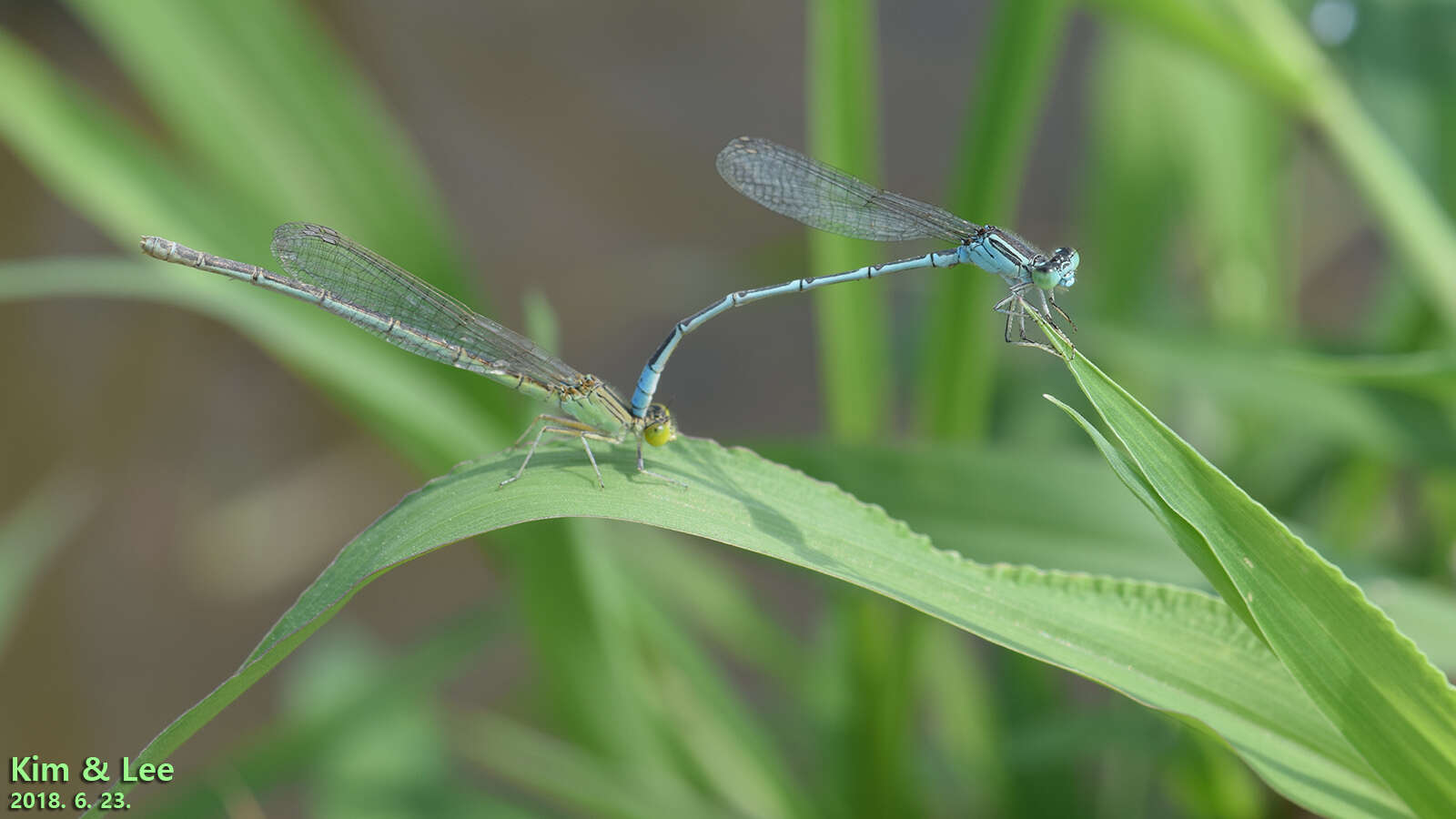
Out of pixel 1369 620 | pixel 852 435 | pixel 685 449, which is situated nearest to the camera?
pixel 1369 620

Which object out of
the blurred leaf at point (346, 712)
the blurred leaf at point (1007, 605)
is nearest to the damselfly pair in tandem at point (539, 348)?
the blurred leaf at point (1007, 605)

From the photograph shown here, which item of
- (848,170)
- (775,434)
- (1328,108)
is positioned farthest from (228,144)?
(1328,108)

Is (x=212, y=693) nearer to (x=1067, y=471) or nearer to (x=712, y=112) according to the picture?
(x=1067, y=471)

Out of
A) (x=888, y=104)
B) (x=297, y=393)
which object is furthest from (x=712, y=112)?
(x=297, y=393)

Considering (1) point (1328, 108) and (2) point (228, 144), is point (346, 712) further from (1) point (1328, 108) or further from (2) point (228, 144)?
(1) point (1328, 108)

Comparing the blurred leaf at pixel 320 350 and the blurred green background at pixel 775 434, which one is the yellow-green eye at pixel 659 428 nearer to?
the blurred green background at pixel 775 434
